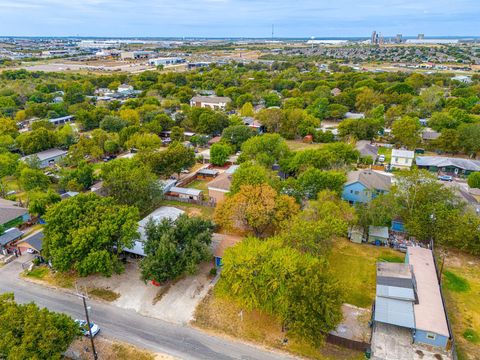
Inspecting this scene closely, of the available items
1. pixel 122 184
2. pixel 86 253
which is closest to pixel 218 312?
pixel 86 253

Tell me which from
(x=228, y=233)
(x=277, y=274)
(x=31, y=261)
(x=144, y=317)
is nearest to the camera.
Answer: (x=277, y=274)

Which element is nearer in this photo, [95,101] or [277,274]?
[277,274]

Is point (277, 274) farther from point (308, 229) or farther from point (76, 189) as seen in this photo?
point (76, 189)

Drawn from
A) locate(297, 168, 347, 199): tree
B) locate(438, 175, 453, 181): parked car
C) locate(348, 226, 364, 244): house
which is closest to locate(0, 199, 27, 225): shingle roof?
locate(297, 168, 347, 199): tree

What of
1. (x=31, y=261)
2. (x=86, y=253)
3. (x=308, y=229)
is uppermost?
(x=308, y=229)

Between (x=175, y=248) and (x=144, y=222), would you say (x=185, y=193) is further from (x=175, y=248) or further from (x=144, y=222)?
(x=175, y=248)

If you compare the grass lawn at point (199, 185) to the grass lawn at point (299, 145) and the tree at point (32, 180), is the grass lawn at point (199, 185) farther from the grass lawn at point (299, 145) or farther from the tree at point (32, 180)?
the grass lawn at point (299, 145)

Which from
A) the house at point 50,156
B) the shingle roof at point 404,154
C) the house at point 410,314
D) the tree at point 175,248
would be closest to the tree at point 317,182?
the house at point 410,314

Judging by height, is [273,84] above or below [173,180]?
above
